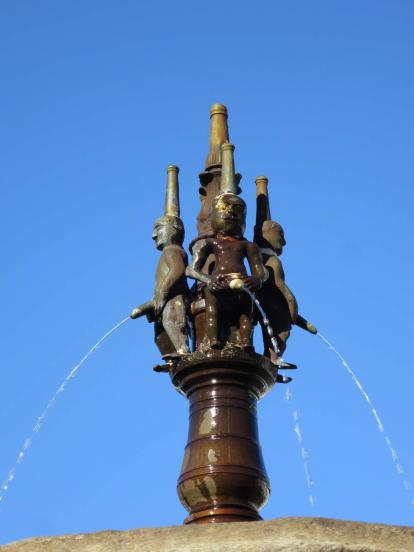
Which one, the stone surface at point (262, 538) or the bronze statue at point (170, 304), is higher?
the bronze statue at point (170, 304)

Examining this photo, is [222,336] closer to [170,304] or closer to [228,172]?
[170,304]

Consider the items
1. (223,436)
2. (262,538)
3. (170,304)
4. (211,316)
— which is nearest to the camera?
(262,538)

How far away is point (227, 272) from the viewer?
11.2 metres

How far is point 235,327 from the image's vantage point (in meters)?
11.2

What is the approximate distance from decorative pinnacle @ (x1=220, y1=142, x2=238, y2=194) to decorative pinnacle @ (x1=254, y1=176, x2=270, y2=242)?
1.74ft

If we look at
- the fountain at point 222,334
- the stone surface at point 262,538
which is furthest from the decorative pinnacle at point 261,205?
the stone surface at point 262,538

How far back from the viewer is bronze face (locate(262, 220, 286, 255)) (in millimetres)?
12273

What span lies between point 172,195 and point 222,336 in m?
2.16

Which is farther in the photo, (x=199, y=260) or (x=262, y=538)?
(x=199, y=260)

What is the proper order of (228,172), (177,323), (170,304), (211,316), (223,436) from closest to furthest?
1. (223,436)
2. (211,316)
3. (177,323)
4. (170,304)
5. (228,172)

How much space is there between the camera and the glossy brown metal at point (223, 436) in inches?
403

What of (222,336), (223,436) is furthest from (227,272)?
(223,436)

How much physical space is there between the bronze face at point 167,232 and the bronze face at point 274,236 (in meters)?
0.88

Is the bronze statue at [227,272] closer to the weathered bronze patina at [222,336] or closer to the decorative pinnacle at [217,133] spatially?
the weathered bronze patina at [222,336]
